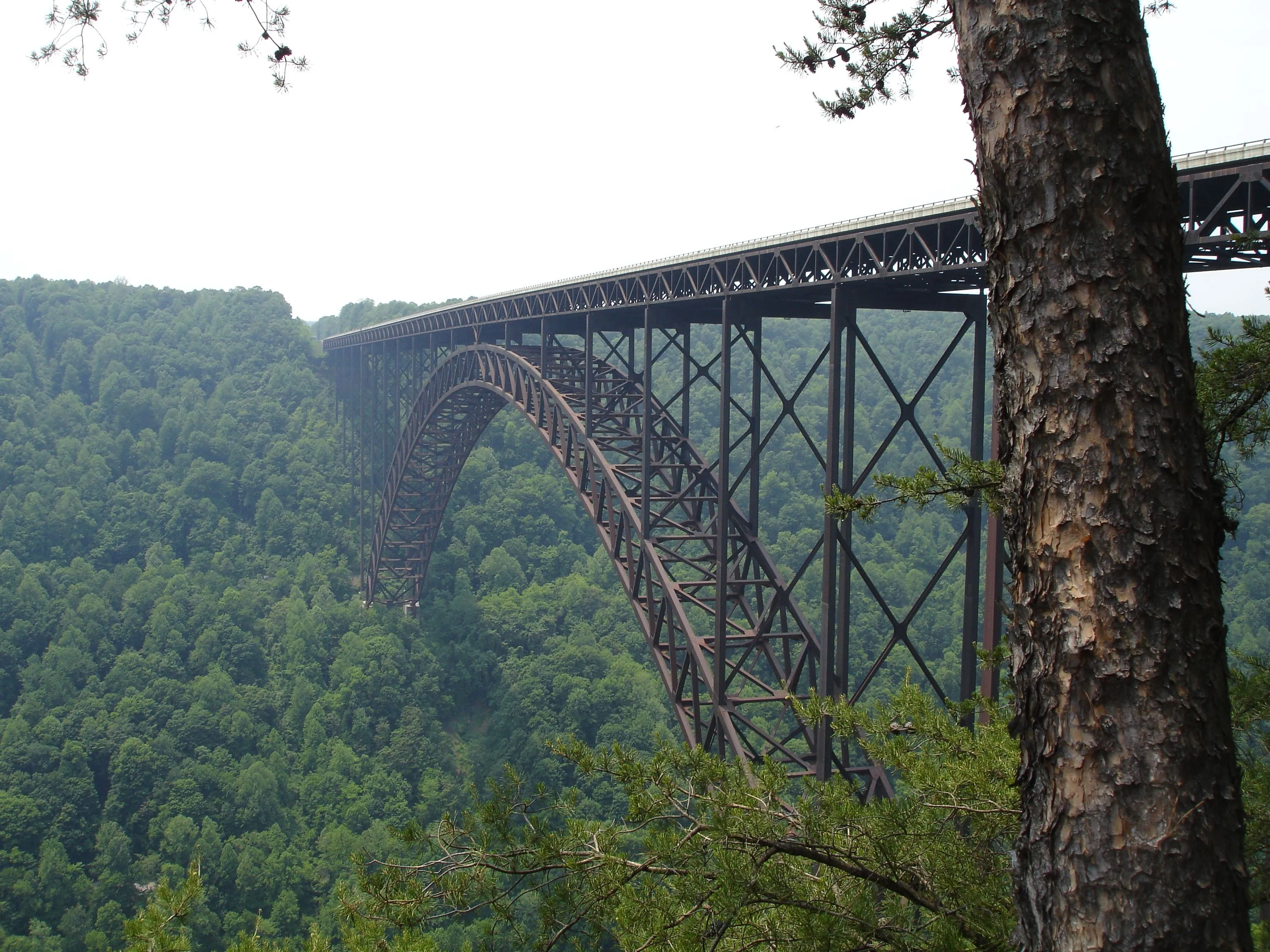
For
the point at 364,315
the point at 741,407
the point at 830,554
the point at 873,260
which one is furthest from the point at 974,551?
the point at 364,315

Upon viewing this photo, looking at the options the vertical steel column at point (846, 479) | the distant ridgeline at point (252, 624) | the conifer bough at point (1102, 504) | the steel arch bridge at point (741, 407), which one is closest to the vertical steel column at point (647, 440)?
the steel arch bridge at point (741, 407)

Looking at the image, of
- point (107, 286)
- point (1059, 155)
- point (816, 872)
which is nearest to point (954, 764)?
point (816, 872)

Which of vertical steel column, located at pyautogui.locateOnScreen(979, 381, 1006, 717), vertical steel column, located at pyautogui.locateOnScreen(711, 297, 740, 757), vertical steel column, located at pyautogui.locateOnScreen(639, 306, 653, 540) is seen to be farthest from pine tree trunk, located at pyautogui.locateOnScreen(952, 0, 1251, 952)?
vertical steel column, located at pyautogui.locateOnScreen(639, 306, 653, 540)

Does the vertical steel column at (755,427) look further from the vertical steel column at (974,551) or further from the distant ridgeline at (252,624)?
the distant ridgeline at (252,624)

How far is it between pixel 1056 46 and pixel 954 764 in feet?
9.89

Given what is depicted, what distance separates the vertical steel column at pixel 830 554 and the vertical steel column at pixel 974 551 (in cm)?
123

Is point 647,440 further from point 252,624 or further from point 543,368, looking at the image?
point 252,624

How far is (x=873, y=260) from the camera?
914cm

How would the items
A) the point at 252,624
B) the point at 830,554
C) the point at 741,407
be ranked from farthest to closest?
1. the point at 252,624
2. the point at 741,407
3. the point at 830,554

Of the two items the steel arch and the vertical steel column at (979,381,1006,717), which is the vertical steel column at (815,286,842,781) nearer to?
the steel arch

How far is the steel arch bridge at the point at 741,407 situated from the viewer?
27.4ft

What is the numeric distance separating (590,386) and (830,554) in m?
8.20

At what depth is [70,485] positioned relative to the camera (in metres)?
42.6

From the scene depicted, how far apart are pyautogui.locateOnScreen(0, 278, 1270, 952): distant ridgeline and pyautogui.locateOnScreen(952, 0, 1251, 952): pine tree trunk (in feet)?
62.2
